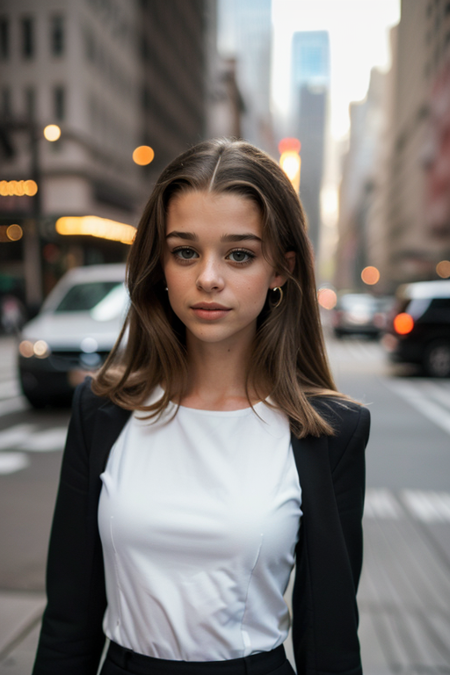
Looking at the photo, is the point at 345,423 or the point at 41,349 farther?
the point at 41,349

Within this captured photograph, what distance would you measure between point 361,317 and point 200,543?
78.2 feet

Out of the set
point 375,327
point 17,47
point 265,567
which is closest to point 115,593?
point 265,567

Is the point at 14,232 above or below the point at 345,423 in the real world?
above

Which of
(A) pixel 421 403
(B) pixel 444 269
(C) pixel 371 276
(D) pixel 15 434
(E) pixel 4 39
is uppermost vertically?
(E) pixel 4 39

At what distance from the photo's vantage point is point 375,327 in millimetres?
24672

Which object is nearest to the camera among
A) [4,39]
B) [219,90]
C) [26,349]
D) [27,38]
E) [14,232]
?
[26,349]

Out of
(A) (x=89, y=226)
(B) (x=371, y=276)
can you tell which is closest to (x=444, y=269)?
(A) (x=89, y=226)

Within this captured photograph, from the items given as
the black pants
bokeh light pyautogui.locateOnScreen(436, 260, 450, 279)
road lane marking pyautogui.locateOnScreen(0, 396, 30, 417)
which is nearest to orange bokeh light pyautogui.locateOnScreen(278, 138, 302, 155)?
road lane marking pyautogui.locateOnScreen(0, 396, 30, 417)

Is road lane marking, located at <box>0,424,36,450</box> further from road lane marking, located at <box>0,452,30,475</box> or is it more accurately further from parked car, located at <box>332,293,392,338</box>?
parked car, located at <box>332,293,392,338</box>

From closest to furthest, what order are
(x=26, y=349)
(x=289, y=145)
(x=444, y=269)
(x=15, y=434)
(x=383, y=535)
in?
(x=383, y=535), (x=15, y=434), (x=26, y=349), (x=289, y=145), (x=444, y=269)

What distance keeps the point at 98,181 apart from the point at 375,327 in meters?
17.5

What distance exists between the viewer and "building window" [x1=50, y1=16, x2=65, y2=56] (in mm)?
30219

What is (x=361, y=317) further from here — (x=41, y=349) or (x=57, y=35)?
(x=57, y=35)

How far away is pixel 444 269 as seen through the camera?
165 feet
